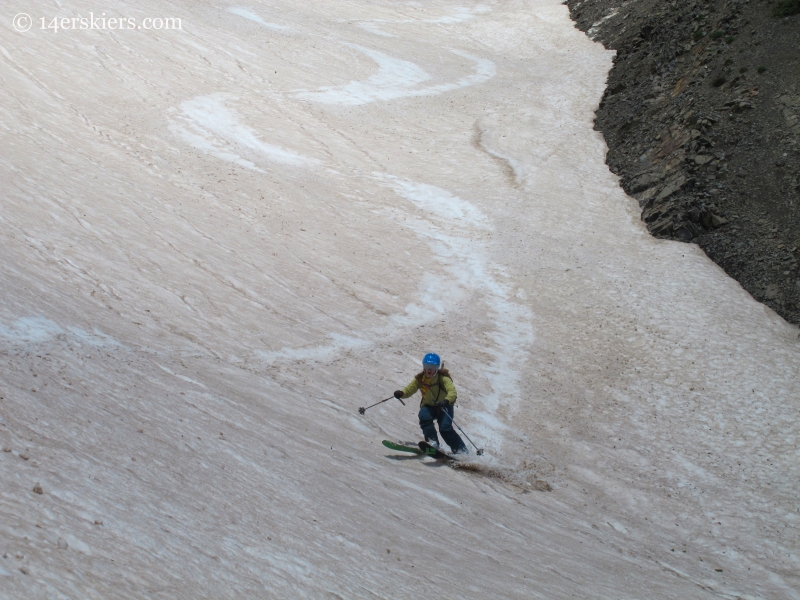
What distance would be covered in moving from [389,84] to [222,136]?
953 centimetres

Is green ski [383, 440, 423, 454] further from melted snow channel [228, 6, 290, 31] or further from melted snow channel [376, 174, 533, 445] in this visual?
melted snow channel [228, 6, 290, 31]

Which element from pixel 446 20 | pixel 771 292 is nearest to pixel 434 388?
pixel 771 292

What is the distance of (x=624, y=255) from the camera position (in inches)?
814

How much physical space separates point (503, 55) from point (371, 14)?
878 cm

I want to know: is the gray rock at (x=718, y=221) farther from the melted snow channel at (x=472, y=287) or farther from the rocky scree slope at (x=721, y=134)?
the melted snow channel at (x=472, y=287)

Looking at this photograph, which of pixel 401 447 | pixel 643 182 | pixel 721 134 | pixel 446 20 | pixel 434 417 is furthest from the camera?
pixel 446 20

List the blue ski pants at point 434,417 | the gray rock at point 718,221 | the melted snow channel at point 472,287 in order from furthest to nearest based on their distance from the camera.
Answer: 1. the gray rock at point 718,221
2. the melted snow channel at point 472,287
3. the blue ski pants at point 434,417

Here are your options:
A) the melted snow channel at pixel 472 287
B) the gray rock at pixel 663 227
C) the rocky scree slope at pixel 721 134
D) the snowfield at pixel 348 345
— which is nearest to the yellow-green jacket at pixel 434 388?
the snowfield at pixel 348 345

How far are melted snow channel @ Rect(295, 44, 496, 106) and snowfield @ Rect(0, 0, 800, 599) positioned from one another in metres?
0.22

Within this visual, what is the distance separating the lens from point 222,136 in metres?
26.0

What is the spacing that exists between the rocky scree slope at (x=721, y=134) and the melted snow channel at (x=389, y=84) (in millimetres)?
6309

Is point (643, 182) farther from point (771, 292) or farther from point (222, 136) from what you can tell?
point (222, 136)

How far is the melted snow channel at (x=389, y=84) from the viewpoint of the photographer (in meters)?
31.1

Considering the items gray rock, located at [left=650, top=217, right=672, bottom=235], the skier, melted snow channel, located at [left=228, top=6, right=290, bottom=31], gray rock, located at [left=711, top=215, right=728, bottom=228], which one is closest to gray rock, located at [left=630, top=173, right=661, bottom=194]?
gray rock, located at [left=650, top=217, right=672, bottom=235]
